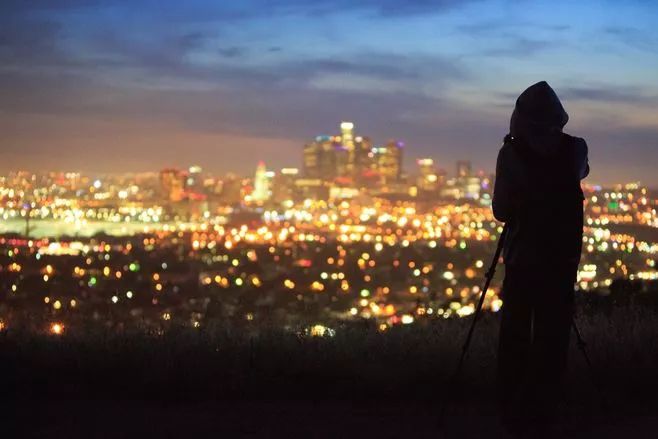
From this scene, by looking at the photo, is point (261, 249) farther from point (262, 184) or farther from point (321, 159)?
point (321, 159)

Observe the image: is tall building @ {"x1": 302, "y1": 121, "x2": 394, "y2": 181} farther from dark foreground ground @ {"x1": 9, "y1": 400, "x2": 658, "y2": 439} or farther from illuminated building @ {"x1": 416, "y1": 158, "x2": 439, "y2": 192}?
dark foreground ground @ {"x1": 9, "y1": 400, "x2": 658, "y2": 439}

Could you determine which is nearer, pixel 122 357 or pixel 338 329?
pixel 122 357

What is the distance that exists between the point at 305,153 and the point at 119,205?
150ft

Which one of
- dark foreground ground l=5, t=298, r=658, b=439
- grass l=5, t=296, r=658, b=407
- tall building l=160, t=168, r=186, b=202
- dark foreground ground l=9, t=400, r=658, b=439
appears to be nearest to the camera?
dark foreground ground l=9, t=400, r=658, b=439

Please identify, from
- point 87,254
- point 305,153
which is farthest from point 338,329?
point 305,153

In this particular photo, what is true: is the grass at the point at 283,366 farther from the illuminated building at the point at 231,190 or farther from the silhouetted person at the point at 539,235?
the illuminated building at the point at 231,190

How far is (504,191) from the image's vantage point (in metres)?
5.06

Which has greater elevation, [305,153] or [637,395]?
[305,153]

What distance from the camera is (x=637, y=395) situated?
254 inches

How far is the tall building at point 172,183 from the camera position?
65312 millimetres

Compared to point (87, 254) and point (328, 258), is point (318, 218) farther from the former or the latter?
point (87, 254)

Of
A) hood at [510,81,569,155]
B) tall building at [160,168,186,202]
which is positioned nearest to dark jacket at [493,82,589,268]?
hood at [510,81,569,155]

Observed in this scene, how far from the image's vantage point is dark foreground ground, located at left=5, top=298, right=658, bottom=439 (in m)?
5.65

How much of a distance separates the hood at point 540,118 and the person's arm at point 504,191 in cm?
17
